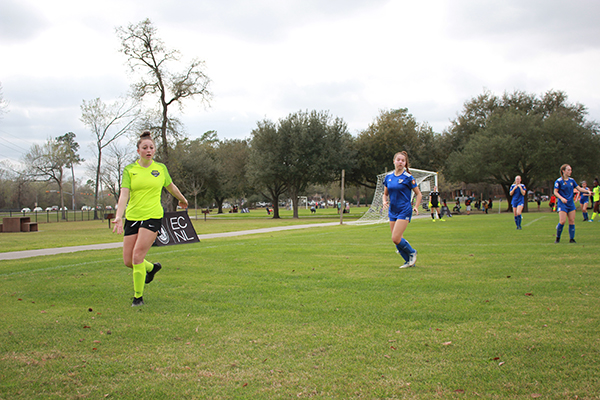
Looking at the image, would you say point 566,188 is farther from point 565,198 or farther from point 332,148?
point 332,148

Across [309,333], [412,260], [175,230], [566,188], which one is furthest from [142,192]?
[566,188]

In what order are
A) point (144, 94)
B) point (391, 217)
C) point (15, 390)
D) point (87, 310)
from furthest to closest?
point (144, 94) → point (391, 217) → point (87, 310) → point (15, 390)

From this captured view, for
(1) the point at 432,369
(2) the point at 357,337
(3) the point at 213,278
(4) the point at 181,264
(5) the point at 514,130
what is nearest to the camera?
(1) the point at 432,369

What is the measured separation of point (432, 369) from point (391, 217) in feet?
16.0

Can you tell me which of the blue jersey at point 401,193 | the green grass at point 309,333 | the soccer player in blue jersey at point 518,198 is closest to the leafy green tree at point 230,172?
the soccer player in blue jersey at point 518,198

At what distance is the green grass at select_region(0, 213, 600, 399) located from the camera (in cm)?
296

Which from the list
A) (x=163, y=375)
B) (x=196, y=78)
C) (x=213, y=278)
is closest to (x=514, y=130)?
(x=196, y=78)

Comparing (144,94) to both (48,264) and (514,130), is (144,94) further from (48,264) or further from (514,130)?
(514,130)

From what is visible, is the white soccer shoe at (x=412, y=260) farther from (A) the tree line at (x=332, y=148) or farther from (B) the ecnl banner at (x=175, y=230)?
(A) the tree line at (x=332, y=148)

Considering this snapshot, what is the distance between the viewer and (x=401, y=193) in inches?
302

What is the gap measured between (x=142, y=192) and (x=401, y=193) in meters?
4.65

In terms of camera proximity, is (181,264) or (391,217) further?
(181,264)

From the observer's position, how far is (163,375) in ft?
10.4

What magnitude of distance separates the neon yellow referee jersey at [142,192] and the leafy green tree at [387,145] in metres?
39.4
